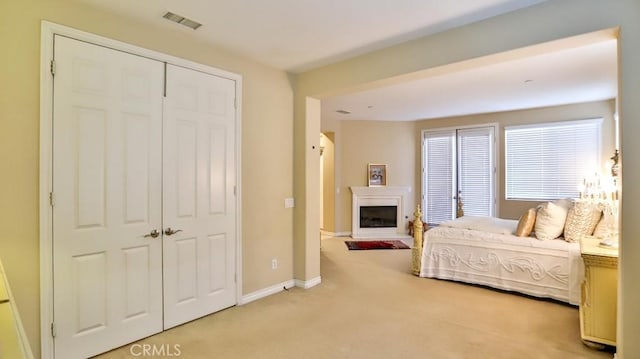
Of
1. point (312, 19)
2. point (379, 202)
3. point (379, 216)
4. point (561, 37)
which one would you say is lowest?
point (379, 216)

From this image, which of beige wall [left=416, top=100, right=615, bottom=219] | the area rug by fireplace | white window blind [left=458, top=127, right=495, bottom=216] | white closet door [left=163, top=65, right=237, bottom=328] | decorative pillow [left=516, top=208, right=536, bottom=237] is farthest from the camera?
white window blind [left=458, top=127, right=495, bottom=216]

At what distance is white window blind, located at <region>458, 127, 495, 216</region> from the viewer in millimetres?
7047

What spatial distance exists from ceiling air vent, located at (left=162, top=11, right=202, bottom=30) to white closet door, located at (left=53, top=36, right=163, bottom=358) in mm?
427

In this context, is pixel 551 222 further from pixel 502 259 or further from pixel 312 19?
pixel 312 19

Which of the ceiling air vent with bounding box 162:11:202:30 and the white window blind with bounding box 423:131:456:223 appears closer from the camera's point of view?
the ceiling air vent with bounding box 162:11:202:30

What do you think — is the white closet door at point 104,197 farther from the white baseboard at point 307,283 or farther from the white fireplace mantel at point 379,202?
the white fireplace mantel at point 379,202

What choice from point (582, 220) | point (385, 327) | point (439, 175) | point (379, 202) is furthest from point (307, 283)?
point (439, 175)

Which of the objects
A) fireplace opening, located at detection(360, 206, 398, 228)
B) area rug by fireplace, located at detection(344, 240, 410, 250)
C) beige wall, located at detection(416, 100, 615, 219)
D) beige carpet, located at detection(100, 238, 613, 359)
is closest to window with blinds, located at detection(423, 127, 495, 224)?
beige wall, located at detection(416, 100, 615, 219)

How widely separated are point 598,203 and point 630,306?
1995 millimetres

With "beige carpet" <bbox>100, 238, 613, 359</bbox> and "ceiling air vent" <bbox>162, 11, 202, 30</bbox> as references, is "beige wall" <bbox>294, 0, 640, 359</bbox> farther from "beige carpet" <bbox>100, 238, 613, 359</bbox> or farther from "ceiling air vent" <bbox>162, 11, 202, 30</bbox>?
"ceiling air vent" <bbox>162, 11, 202, 30</bbox>

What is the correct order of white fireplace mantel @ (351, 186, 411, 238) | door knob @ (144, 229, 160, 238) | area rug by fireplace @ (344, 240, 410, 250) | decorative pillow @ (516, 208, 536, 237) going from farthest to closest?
white fireplace mantel @ (351, 186, 411, 238) → area rug by fireplace @ (344, 240, 410, 250) → decorative pillow @ (516, 208, 536, 237) → door knob @ (144, 229, 160, 238)

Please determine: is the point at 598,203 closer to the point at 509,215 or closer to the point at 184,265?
the point at 509,215

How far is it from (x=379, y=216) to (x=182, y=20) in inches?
244
